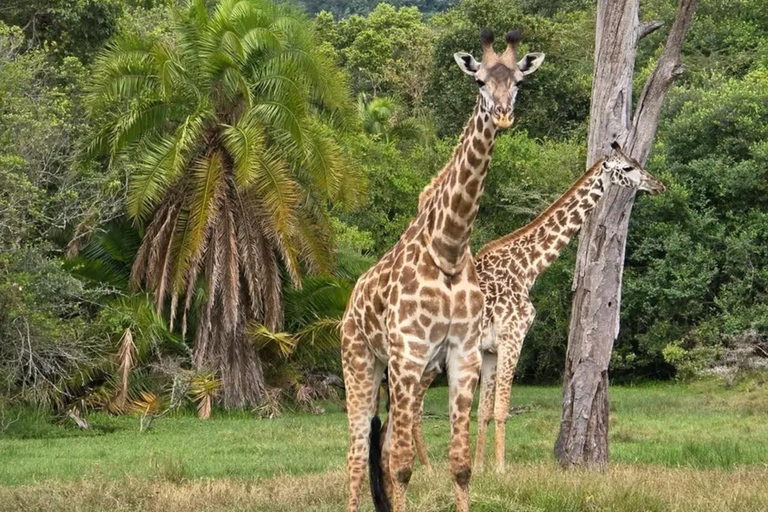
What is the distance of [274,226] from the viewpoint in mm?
18938

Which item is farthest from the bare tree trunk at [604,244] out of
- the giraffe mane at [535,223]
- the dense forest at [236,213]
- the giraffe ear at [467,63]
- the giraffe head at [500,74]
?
the dense forest at [236,213]

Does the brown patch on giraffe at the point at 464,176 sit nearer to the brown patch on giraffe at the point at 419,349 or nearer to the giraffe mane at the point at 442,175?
the giraffe mane at the point at 442,175

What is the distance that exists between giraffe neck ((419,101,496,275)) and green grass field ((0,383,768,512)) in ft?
6.38

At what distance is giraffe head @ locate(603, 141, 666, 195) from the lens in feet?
34.5

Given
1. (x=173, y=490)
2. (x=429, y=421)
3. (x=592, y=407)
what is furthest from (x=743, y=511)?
(x=429, y=421)

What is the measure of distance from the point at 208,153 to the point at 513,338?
9588mm

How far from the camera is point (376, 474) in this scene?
7.84 metres

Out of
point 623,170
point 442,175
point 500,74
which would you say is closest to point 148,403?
point 623,170

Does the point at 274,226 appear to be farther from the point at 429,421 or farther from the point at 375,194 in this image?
the point at 375,194

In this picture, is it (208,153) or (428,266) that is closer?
(428,266)

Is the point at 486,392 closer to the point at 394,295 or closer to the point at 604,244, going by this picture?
the point at 604,244

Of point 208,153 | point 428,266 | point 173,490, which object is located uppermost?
point 208,153

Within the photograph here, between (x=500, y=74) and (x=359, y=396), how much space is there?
289 centimetres

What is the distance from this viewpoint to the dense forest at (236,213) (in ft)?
58.1
